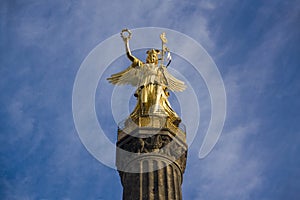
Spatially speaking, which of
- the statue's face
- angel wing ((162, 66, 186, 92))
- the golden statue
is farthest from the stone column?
the statue's face

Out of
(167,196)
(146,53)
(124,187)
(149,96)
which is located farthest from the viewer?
(146,53)

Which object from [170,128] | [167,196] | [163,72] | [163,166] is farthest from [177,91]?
[167,196]

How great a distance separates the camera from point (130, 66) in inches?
1346

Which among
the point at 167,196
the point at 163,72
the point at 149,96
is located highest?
the point at 163,72

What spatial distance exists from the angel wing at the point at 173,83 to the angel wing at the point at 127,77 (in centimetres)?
182

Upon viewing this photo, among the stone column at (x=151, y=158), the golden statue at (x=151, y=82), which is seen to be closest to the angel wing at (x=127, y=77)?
the golden statue at (x=151, y=82)

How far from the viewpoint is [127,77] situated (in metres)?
33.9

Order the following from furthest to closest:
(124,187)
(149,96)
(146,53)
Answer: (146,53) → (149,96) → (124,187)

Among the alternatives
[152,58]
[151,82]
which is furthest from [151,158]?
[152,58]

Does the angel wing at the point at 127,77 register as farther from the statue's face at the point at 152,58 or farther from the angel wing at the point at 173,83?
the angel wing at the point at 173,83

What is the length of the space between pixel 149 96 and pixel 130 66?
2831 mm

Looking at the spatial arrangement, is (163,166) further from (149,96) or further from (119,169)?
(149,96)

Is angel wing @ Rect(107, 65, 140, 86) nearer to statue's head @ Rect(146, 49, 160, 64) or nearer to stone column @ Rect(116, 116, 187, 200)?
statue's head @ Rect(146, 49, 160, 64)

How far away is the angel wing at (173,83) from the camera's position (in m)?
34.2
